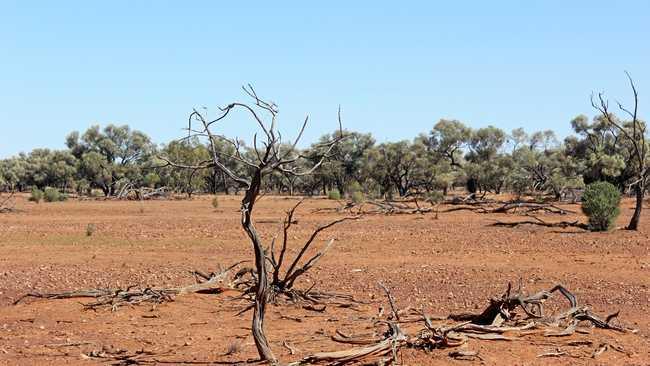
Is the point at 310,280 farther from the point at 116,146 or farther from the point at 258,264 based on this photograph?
the point at 116,146

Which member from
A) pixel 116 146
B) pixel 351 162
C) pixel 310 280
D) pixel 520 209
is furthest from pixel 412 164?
pixel 310 280

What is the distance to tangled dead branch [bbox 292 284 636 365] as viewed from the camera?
22.6ft

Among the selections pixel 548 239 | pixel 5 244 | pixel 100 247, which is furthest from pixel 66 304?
A: pixel 548 239

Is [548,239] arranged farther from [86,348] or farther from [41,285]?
[86,348]

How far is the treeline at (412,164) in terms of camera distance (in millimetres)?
58438

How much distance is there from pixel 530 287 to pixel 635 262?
4741 mm

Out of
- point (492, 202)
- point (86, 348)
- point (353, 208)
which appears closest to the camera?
point (86, 348)

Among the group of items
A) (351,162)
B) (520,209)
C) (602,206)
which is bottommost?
(520,209)

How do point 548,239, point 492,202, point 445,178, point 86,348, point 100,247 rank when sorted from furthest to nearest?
point 445,178
point 492,202
point 548,239
point 100,247
point 86,348

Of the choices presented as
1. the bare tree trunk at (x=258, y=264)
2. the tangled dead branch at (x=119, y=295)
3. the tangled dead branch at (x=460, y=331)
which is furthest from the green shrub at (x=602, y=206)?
the bare tree trunk at (x=258, y=264)

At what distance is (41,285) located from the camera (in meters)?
12.7

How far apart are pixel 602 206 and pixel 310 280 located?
1439cm

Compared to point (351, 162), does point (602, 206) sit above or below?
below

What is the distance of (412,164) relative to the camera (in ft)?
215
